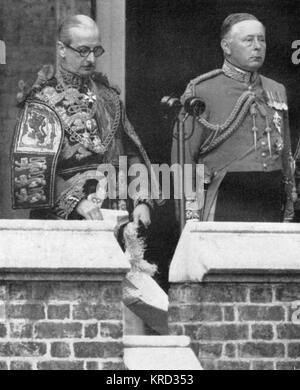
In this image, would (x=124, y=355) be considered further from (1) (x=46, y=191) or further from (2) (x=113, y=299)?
(1) (x=46, y=191)

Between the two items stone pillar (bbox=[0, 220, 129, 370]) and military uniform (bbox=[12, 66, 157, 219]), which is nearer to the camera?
stone pillar (bbox=[0, 220, 129, 370])

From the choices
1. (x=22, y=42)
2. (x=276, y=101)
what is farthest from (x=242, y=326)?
(x=22, y=42)

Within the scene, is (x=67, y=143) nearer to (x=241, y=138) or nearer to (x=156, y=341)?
(x=241, y=138)

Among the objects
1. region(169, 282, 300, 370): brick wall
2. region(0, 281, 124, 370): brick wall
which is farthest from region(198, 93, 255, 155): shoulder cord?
region(0, 281, 124, 370): brick wall

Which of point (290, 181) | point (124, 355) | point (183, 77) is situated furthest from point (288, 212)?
point (124, 355)

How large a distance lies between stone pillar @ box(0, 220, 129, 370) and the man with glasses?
0.78 m

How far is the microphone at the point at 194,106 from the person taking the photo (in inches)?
523

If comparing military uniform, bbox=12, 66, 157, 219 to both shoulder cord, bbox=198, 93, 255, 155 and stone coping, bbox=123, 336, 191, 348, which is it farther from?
stone coping, bbox=123, 336, 191, 348

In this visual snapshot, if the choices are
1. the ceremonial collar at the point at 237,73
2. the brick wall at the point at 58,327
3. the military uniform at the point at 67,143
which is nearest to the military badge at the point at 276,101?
the ceremonial collar at the point at 237,73

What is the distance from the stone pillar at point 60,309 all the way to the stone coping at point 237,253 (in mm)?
538

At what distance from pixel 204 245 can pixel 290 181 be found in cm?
123

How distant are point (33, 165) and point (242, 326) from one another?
60.5 inches

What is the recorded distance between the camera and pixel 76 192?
41.8ft

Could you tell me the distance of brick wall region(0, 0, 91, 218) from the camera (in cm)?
1305
